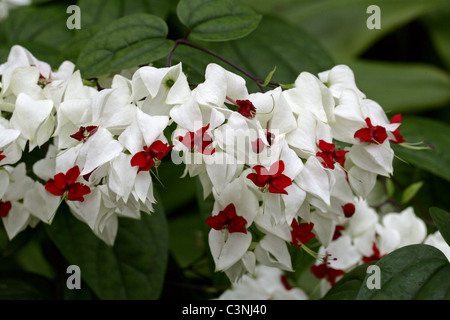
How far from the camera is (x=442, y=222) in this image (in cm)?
48

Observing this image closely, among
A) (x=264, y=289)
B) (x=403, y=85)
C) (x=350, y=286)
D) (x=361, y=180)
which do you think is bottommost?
(x=403, y=85)

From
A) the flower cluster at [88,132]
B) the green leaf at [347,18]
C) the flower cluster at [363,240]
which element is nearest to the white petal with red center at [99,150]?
the flower cluster at [88,132]

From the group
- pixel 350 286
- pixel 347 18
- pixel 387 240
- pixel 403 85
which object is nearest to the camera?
pixel 350 286

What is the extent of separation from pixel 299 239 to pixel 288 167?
8 cm

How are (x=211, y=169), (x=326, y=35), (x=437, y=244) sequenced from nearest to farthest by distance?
1. (x=211, y=169)
2. (x=437, y=244)
3. (x=326, y=35)

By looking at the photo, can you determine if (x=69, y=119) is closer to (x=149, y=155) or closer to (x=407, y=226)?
(x=149, y=155)

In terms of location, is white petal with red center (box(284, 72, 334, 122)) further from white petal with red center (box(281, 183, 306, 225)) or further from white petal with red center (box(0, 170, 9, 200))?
white petal with red center (box(0, 170, 9, 200))

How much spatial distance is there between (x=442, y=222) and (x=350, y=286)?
0.35 feet

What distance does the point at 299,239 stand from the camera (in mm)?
474

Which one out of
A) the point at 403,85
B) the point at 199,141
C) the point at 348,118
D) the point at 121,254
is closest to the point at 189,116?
the point at 199,141

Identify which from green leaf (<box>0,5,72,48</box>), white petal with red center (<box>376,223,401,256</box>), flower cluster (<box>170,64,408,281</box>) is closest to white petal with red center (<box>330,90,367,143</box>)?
flower cluster (<box>170,64,408,281</box>)

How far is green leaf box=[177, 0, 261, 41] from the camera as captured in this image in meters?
0.56
